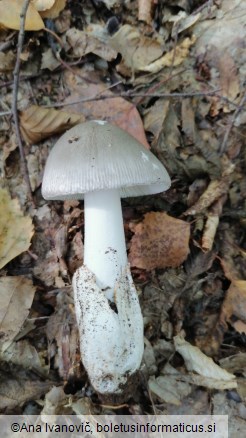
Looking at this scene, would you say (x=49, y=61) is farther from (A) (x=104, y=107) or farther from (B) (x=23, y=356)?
(B) (x=23, y=356)

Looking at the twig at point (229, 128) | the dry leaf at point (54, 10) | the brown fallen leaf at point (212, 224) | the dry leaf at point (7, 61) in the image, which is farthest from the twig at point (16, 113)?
the twig at point (229, 128)

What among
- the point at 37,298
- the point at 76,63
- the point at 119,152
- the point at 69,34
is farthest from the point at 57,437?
the point at 69,34

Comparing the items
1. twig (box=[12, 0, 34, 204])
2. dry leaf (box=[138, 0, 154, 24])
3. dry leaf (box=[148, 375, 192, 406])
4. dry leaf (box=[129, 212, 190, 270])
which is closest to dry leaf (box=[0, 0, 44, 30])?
twig (box=[12, 0, 34, 204])

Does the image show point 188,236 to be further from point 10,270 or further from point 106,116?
point 10,270

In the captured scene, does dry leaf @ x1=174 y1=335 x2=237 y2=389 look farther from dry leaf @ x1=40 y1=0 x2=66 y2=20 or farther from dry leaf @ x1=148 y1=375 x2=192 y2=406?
dry leaf @ x1=40 y1=0 x2=66 y2=20

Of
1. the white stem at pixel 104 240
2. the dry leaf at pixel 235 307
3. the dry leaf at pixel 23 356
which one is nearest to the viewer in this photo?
the white stem at pixel 104 240

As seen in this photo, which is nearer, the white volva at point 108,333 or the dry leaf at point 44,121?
the white volva at point 108,333

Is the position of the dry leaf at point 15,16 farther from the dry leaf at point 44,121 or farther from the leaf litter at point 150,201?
the dry leaf at point 44,121
